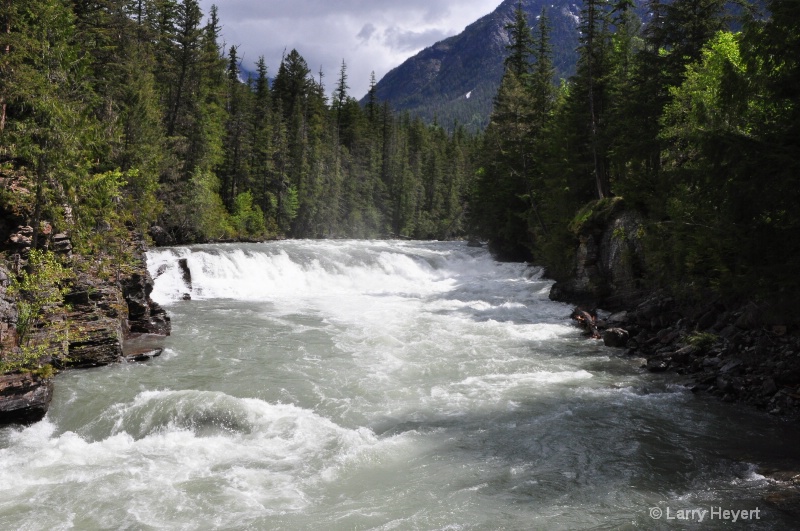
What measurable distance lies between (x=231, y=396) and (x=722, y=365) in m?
11.6

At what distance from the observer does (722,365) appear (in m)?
12.2

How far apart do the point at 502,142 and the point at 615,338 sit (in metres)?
23.3

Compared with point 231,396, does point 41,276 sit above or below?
above

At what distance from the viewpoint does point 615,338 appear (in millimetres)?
15758

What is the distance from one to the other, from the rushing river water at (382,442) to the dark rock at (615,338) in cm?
37

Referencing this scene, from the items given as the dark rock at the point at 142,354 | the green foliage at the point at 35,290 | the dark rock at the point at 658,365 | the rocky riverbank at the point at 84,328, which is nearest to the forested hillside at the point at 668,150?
the dark rock at the point at 658,365

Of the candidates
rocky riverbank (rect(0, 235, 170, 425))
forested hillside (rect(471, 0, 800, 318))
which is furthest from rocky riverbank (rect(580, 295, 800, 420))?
rocky riverbank (rect(0, 235, 170, 425))

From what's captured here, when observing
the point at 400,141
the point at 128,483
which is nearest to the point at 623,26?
the point at 128,483

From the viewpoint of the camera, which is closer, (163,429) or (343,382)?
(163,429)

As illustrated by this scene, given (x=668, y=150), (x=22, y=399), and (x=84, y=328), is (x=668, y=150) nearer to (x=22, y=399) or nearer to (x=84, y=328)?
(x=84, y=328)

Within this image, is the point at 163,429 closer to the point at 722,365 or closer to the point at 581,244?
the point at 722,365

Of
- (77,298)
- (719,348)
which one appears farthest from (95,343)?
(719,348)

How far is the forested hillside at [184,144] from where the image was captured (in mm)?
12305

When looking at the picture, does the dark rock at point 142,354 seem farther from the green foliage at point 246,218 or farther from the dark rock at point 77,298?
the green foliage at point 246,218
